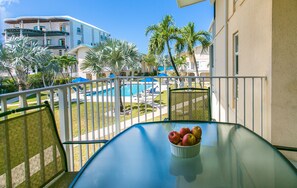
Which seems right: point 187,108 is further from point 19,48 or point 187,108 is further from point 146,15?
point 146,15

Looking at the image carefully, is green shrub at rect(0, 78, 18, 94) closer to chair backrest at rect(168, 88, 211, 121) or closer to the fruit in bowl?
chair backrest at rect(168, 88, 211, 121)

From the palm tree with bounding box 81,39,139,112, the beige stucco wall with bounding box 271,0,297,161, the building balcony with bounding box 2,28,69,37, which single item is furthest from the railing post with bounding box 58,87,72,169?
the building balcony with bounding box 2,28,69,37

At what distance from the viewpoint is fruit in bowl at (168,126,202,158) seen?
1.26 m

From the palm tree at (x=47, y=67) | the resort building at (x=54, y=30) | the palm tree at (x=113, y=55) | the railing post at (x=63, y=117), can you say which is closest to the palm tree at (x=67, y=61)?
the palm tree at (x=47, y=67)

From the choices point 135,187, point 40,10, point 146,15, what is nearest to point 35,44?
point 135,187

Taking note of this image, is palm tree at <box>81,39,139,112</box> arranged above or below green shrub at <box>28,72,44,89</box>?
above

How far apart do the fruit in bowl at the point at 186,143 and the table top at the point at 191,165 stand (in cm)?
3

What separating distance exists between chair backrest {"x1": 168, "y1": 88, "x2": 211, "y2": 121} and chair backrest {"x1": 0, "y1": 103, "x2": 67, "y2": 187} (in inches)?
51.6

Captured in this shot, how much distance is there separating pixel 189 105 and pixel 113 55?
431 inches

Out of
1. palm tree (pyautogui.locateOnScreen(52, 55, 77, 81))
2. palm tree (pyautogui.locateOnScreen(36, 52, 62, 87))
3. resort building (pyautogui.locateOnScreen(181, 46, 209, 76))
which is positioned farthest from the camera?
resort building (pyautogui.locateOnScreen(181, 46, 209, 76))

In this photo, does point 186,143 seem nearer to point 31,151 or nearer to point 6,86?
point 31,151

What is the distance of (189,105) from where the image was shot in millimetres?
2688

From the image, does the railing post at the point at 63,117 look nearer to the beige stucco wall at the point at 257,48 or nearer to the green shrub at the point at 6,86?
the beige stucco wall at the point at 257,48

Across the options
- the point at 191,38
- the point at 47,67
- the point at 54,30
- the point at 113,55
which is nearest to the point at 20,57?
the point at 47,67
